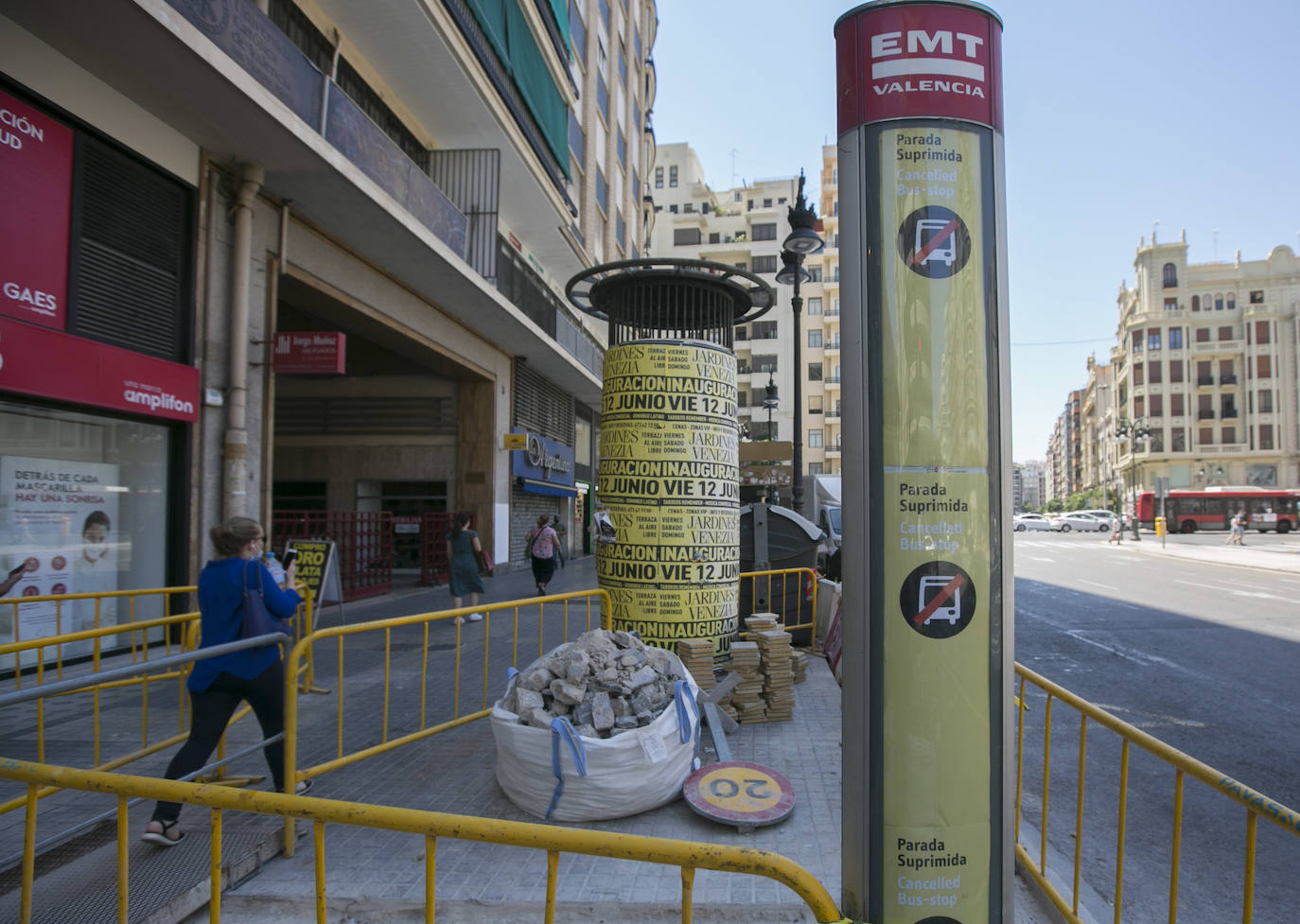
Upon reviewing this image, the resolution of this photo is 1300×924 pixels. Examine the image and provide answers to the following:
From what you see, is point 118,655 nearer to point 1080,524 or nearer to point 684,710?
point 684,710

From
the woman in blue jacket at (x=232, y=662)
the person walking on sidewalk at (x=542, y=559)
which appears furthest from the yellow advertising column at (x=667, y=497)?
the person walking on sidewalk at (x=542, y=559)

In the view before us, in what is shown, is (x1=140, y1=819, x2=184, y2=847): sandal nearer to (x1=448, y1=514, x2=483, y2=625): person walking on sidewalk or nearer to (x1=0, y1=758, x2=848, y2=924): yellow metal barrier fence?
(x1=0, y1=758, x2=848, y2=924): yellow metal barrier fence

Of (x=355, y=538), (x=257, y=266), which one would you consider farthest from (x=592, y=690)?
(x=355, y=538)

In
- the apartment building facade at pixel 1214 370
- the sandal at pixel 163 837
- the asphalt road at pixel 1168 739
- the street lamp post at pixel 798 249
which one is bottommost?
the asphalt road at pixel 1168 739

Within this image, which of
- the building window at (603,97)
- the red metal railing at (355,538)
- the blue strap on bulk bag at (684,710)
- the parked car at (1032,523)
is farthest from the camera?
the parked car at (1032,523)

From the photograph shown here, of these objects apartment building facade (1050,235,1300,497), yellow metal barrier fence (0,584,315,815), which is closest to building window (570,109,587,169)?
yellow metal barrier fence (0,584,315,815)

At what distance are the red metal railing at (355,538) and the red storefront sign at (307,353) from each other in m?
3.14

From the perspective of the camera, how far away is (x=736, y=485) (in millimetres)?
7195

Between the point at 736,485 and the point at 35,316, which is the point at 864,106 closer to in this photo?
the point at 736,485

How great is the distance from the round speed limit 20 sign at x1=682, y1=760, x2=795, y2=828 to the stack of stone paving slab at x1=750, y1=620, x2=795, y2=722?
1546 mm

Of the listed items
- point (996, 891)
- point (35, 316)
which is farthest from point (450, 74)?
point (996, 891)

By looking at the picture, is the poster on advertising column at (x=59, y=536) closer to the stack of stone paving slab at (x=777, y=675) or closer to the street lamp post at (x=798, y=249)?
the stack of stone paving slab at (x=777, y=675)

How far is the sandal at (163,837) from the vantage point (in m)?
3.51

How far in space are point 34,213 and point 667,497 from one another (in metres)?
6.43
